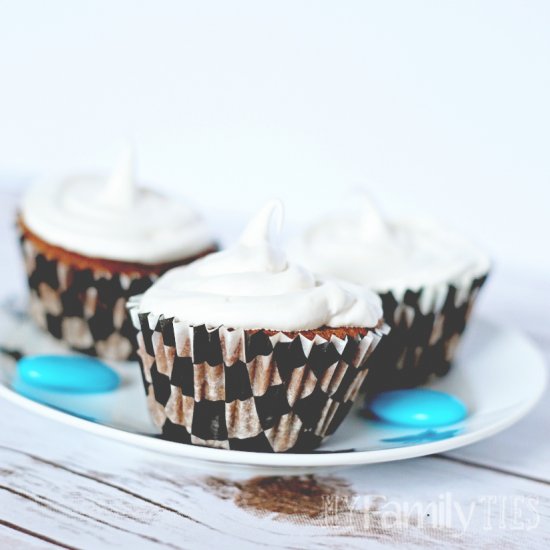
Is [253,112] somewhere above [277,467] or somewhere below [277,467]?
above

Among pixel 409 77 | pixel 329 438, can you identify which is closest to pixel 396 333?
pixel 329 438

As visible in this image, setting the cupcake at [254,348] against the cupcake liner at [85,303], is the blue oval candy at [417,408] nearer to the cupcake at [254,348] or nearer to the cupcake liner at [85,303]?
the cupcake at [254,348]

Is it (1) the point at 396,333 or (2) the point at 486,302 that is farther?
(2) the point at 486,302

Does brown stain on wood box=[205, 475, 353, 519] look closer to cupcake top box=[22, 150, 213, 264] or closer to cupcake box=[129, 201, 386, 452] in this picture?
cupcake box=[129, 201, 386, 452]

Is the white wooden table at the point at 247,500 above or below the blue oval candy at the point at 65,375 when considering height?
below

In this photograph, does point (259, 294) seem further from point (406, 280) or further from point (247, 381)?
point (406, 280)

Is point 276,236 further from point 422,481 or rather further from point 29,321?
point 29,321

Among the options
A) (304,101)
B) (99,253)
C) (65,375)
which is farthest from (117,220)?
(304,101)

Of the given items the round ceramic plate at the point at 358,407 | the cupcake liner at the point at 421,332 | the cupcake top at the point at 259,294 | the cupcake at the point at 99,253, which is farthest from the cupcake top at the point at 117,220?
the cupcake liner at the point at 421,332
